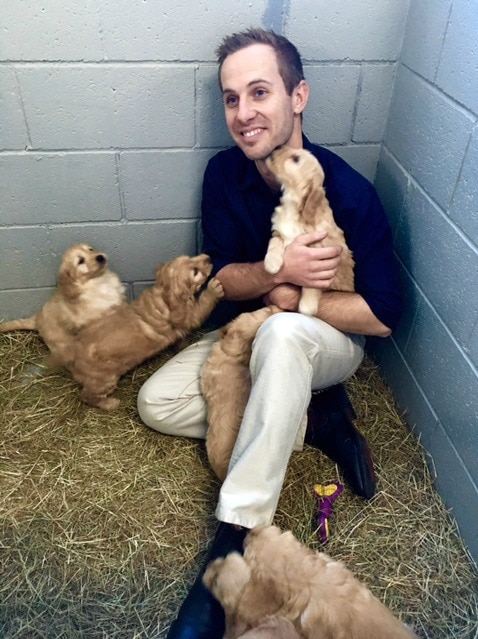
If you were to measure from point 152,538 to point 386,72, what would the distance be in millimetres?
2362

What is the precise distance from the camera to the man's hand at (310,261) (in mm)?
2229

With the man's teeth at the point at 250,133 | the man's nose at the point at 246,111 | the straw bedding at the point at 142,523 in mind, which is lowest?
the straw bedding at the point at 142,523

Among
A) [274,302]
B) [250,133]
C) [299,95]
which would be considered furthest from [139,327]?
[299,95]

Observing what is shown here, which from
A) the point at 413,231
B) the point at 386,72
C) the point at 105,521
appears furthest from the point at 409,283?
the point at 105,521

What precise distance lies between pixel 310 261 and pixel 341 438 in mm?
859

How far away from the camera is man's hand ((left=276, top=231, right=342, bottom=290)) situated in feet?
7.31

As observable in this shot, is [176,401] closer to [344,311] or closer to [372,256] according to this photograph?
[344,311]

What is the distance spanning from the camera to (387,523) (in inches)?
94.7

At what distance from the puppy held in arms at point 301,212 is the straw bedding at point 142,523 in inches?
35.7

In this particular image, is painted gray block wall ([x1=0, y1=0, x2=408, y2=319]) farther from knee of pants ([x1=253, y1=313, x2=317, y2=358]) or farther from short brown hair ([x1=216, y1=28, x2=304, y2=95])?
knee of pants ([x1=253, y1=313, x2=317, y2=358])

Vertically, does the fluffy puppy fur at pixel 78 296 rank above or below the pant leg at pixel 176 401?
above

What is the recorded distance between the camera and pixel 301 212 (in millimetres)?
2248

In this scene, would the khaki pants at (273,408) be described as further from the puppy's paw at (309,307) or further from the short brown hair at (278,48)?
the short brown hair at (278,48)

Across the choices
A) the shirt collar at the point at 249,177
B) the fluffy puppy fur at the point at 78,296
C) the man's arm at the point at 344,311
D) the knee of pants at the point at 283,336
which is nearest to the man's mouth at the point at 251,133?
the shirt collar at the point at 249,177
